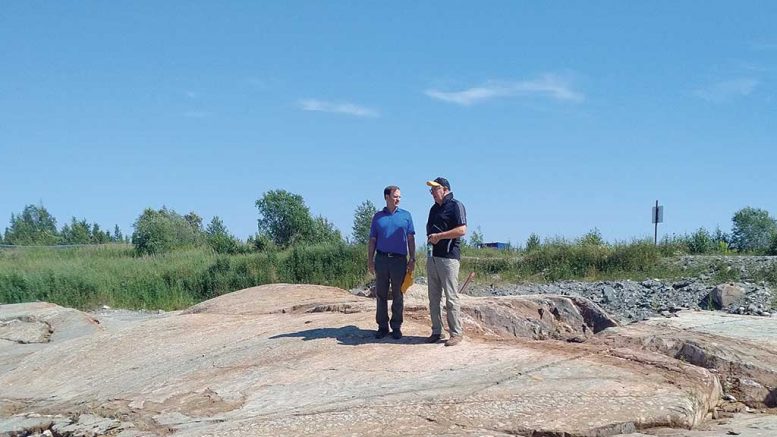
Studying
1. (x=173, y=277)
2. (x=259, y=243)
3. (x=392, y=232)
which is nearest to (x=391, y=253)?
(x=392, y=232)

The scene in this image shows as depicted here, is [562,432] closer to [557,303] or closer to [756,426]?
[756,426]

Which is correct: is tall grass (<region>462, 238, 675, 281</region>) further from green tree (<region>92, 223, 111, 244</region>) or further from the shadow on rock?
green tree (<region>92, 223, 111, 244</region>)

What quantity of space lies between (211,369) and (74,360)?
2.67m

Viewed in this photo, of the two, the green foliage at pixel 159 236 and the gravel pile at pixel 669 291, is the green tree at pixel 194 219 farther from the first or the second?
the gravel pile at pixel 669 291

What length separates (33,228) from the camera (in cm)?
6850

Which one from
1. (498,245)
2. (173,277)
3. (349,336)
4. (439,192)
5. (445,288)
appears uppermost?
(439,192)

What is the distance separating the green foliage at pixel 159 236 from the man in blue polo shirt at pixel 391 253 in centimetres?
2652

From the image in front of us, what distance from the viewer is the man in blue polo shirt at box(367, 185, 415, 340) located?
8.54 m

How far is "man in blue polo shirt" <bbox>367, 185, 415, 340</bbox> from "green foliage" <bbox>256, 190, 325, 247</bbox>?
27.2 metres

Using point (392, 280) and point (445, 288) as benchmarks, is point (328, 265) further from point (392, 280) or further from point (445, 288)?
point (445, 288)

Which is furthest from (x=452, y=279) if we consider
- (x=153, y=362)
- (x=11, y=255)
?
(x=11, y=255)

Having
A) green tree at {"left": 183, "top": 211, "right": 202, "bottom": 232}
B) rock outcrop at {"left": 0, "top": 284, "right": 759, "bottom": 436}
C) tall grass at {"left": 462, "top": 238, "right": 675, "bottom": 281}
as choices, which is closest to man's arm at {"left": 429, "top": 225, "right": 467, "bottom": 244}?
rock outcrop at {"left": 0, "top": 284, "right": 759, "bottom": 436}

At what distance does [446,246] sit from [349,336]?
65.6 inches

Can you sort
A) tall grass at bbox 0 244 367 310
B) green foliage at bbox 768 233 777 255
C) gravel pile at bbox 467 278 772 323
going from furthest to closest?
1. green foliage at bbox 768 233 777 255
2. tall grass at bbox 0 244 367 310
3. gravel pile at bbox 467 278 772 323
